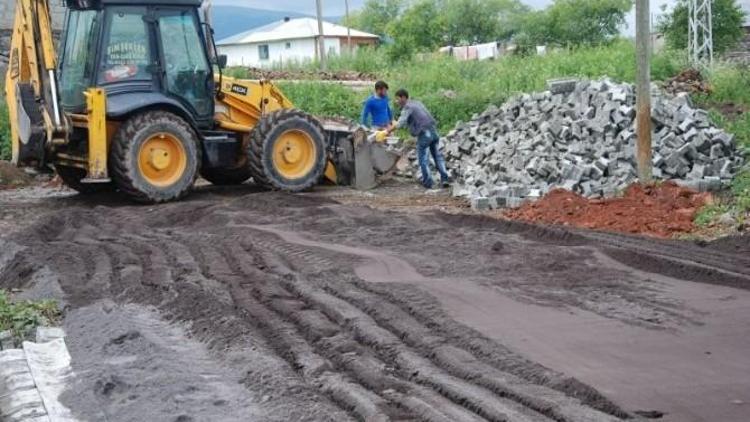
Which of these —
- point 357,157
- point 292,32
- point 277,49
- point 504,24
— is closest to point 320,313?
point 357,157

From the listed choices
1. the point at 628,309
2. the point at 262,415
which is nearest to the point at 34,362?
the point at 262,415

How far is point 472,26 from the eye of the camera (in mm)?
83000

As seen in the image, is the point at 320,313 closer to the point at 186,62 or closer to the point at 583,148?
the point at 186,62

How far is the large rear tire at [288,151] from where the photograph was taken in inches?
588

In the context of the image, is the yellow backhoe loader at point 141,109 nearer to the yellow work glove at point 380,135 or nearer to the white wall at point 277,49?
the yellow work glove at point 380,135

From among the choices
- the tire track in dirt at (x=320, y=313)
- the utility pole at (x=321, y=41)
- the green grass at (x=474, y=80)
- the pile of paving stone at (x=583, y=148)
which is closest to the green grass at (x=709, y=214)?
the pile of paving stone at (x=583, y=148)

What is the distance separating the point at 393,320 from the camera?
715 cm

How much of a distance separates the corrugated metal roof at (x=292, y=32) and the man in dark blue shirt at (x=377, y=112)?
72977mm

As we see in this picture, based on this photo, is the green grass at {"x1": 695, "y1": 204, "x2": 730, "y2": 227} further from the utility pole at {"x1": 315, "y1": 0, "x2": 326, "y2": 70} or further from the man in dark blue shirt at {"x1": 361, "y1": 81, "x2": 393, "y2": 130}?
the utility pole at {"x1": 315, "y1": 0, "x2": 326, "y2": 70}

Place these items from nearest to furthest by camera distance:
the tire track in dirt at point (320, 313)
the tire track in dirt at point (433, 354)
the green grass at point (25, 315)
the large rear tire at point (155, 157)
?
1. the tire track in dirt at point (433, 354)
2. the tire track in dirt at point (320, 313)
3. the green grass at point (25, 315)
4. the large rear tire at point (155, 157)

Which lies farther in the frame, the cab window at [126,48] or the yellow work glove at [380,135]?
the yellow work glove at [380,135]

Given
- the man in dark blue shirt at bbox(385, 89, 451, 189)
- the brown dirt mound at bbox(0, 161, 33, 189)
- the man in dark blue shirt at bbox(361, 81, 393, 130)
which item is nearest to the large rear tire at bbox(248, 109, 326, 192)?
the man in dark blue shirt at bbox(385, 89, 451, 189)

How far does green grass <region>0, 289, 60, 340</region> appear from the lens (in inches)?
306

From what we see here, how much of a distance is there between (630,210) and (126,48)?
22.1 feet
